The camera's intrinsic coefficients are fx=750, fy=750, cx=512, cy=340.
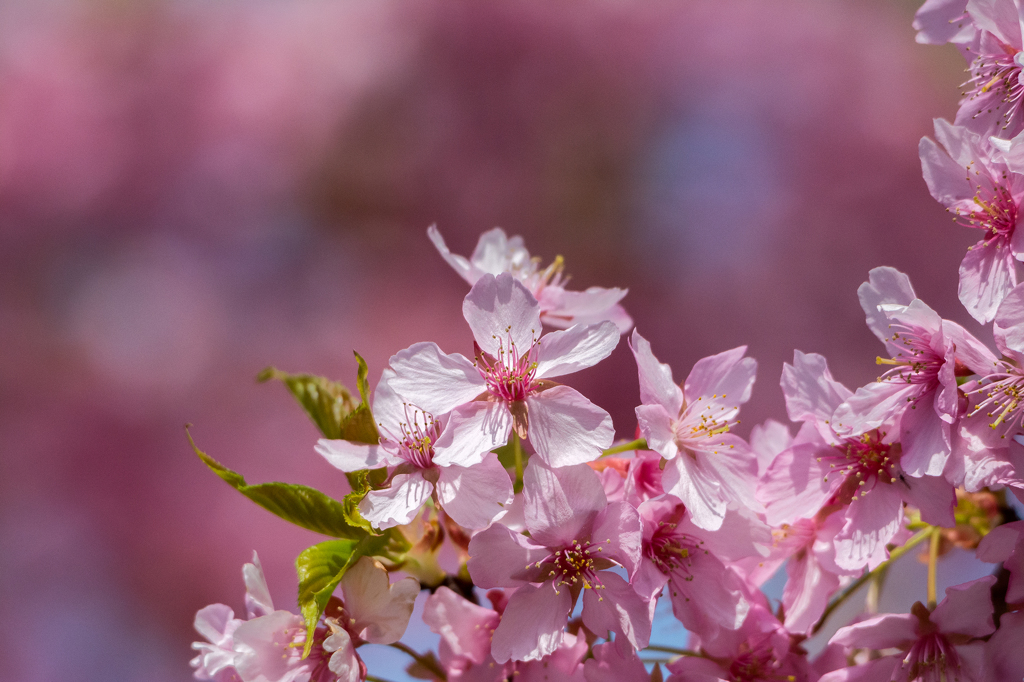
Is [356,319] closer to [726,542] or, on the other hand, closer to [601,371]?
[601,371]

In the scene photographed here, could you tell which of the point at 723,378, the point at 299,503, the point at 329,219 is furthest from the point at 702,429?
the point at 329,219

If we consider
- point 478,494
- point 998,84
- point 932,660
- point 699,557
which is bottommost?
point 932,660

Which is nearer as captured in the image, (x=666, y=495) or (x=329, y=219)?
(x=666, y=495)

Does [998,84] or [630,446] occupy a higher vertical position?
[998,84]

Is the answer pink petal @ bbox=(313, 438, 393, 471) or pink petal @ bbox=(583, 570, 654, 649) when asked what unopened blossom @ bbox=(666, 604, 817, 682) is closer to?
pink petal @ bbox=(583, 570, 654, 649)

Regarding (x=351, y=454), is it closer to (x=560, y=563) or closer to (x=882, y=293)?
(x=560, y=563)

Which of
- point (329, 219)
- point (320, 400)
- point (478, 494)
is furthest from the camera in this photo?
point (329, 219)

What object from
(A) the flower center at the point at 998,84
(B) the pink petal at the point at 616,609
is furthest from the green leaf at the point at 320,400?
(A) the flower center at the point at 998,84
